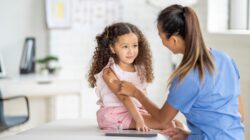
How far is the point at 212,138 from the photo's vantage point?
6.85 feet

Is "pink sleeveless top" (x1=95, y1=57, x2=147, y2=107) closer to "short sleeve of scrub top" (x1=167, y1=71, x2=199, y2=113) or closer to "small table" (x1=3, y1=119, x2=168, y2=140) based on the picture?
"small table" (x1=3, y1=119, x2=168, y2=140)

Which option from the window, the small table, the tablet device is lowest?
the small table

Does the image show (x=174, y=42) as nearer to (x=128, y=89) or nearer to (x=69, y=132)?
(x=128, y=89)

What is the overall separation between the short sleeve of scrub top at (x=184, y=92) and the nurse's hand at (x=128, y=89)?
278mm

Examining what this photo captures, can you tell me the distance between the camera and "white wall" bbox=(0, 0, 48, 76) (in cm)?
467

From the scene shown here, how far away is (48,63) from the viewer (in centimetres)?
456

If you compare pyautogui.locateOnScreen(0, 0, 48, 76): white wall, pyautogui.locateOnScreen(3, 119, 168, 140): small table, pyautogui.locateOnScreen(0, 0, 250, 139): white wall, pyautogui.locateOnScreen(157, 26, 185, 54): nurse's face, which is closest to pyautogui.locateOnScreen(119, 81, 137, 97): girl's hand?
pyautogui.locateOnScreen(3, 119, 168, 140): small table

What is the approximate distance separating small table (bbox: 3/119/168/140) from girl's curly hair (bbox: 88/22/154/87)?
23 centimetres

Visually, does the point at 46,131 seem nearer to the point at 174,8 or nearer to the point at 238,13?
the point at 174,8

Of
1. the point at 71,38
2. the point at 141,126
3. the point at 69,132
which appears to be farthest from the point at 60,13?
the point at 141,126

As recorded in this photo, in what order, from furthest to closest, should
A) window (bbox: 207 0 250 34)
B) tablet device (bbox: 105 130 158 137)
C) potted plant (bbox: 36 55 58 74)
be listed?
potted plant (bbox: 36 55 58 74) → window (bbox: 207 0 250 34) → tablet device (bbox: 105 130 158 137)

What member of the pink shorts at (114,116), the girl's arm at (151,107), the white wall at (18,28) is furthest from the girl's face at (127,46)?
the white wall at (18,28)

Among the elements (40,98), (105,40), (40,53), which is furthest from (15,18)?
(105,40)

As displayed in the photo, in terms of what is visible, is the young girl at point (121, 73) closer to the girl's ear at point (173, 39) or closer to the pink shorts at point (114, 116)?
the pink shorts at point (114, 116)
